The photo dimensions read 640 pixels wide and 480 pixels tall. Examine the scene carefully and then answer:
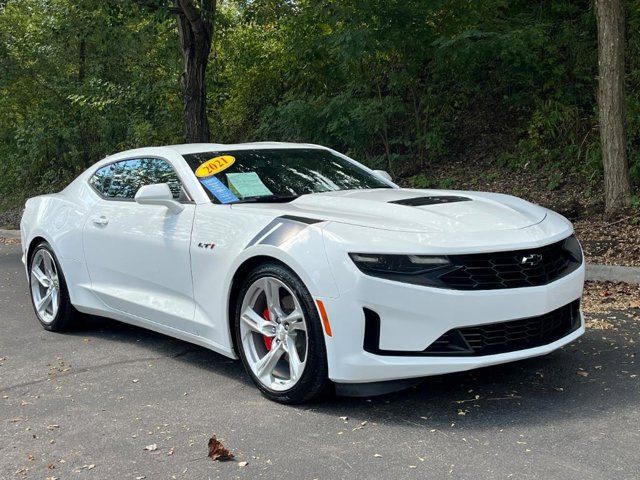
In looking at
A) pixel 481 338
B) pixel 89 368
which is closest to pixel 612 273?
pixel 481 338

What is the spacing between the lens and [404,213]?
14.4ft

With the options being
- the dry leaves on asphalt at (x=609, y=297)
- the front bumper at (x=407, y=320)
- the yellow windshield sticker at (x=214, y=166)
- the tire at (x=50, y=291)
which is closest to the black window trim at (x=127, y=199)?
the yellow windshield sticker at (x=214, y=166)

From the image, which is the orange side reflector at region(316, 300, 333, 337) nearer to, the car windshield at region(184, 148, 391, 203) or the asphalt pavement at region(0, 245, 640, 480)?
the asphalt pavement at region(0, 245, 640, 480)

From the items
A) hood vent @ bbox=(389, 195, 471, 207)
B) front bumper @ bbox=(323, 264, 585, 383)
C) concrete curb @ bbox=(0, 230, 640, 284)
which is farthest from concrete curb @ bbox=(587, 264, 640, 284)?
front bumper @ bbox=(323, 264, 585, 383)

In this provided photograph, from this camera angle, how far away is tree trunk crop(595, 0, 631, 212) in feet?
30.3

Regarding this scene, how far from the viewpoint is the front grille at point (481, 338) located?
4.01 m

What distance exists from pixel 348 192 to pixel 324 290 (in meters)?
1.30

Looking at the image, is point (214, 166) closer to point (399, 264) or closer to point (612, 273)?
point (399, 264)

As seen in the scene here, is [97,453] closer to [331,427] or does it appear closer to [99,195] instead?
[331,427]

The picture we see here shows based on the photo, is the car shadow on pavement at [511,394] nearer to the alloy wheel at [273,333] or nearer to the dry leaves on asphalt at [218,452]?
the alloy wheel at [273,333]

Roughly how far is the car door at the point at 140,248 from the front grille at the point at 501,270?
1.77 metres

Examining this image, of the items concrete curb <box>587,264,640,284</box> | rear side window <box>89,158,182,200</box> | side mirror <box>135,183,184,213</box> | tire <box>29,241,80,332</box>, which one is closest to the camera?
side mirror <box>135,183,184,213</box>

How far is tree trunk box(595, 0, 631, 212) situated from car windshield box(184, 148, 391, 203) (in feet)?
15.8

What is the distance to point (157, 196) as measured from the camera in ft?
16.6
